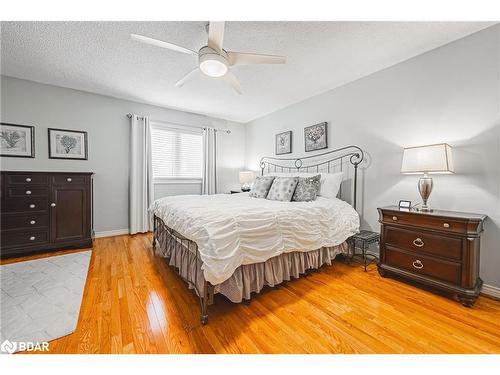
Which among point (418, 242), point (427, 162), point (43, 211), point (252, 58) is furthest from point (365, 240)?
point (43, 211)

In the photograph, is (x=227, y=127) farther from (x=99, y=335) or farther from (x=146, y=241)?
(x=99, y=335)

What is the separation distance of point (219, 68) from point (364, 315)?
244cm

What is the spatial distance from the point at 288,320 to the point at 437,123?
250cm

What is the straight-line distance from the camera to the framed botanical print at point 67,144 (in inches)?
131

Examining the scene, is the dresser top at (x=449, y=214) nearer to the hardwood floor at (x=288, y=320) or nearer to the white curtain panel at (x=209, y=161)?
the hardwood floor at (x=288, y=320)

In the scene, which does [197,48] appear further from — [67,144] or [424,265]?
[424,265]

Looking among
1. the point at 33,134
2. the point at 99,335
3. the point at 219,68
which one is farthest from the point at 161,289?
the point at 33,134

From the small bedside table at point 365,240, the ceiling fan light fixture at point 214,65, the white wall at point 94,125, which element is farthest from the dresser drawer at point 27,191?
the small bedside table at point 365,240

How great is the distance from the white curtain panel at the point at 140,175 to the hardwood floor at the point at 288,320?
180 centimetres

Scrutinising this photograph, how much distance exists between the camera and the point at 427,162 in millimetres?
1980

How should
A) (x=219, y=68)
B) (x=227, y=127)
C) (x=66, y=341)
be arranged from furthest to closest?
(x=227, y=127)
(x=219, y=68)
(x=66, y=341)
